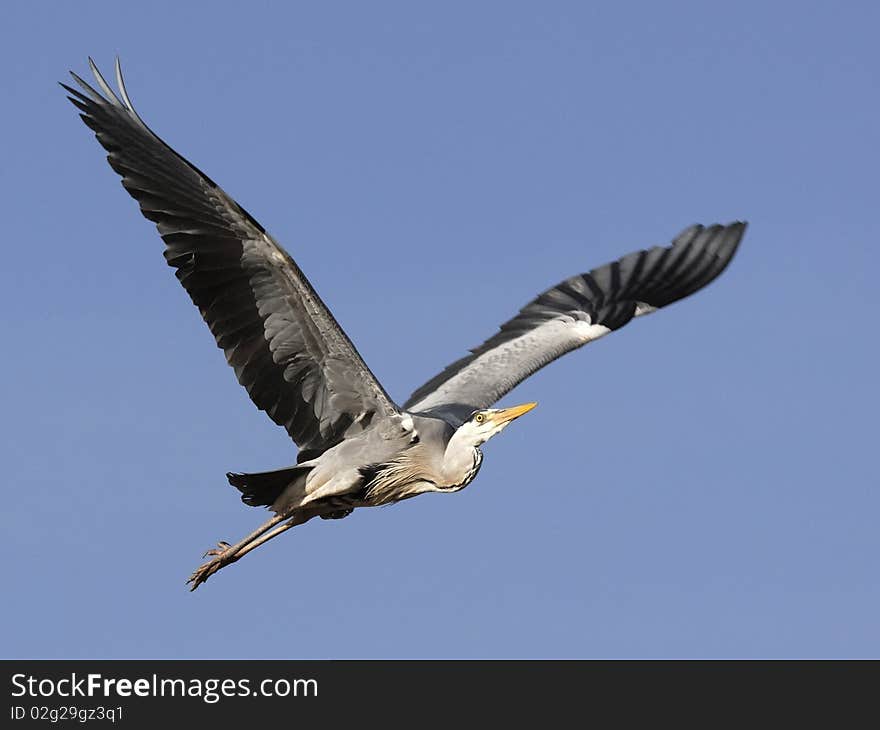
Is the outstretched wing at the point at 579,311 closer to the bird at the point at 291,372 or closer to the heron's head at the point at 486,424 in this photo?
the bird at the point at 291,372

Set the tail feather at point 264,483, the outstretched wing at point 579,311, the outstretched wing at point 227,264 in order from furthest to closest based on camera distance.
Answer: the outstretched wing at point 579,311 → the tail feather at point 264,483 → the outstretched wing at point 227,264

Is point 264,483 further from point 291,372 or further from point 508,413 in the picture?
point 508,413

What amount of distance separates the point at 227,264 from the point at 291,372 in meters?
1.11

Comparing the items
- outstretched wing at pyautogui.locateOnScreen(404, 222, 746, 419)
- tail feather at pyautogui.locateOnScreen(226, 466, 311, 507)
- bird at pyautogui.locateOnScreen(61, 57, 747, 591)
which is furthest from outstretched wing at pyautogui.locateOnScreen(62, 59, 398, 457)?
outstretched wing at pyautogui.locateOnScreen(404, 222, 746, 419)

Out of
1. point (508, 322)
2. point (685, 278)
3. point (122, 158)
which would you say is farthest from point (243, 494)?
point (685, 278)

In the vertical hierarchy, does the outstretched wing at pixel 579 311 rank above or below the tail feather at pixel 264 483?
above

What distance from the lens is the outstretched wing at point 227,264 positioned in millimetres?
12125

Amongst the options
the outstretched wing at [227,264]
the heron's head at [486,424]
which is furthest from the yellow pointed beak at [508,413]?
the outstretched wing at [227,264]

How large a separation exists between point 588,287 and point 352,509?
184 inches

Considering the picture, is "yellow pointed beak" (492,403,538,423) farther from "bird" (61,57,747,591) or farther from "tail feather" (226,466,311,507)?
"tail feather" (226,466,311,507)

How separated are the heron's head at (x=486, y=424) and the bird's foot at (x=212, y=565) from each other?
226 centimetres

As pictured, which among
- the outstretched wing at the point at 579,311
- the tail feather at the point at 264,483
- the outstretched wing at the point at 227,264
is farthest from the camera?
the outstretched wing at the point at 579,311

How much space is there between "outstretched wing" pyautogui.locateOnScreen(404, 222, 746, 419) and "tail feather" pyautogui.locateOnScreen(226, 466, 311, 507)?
1771mm

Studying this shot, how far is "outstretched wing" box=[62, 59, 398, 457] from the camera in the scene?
12.1 m
